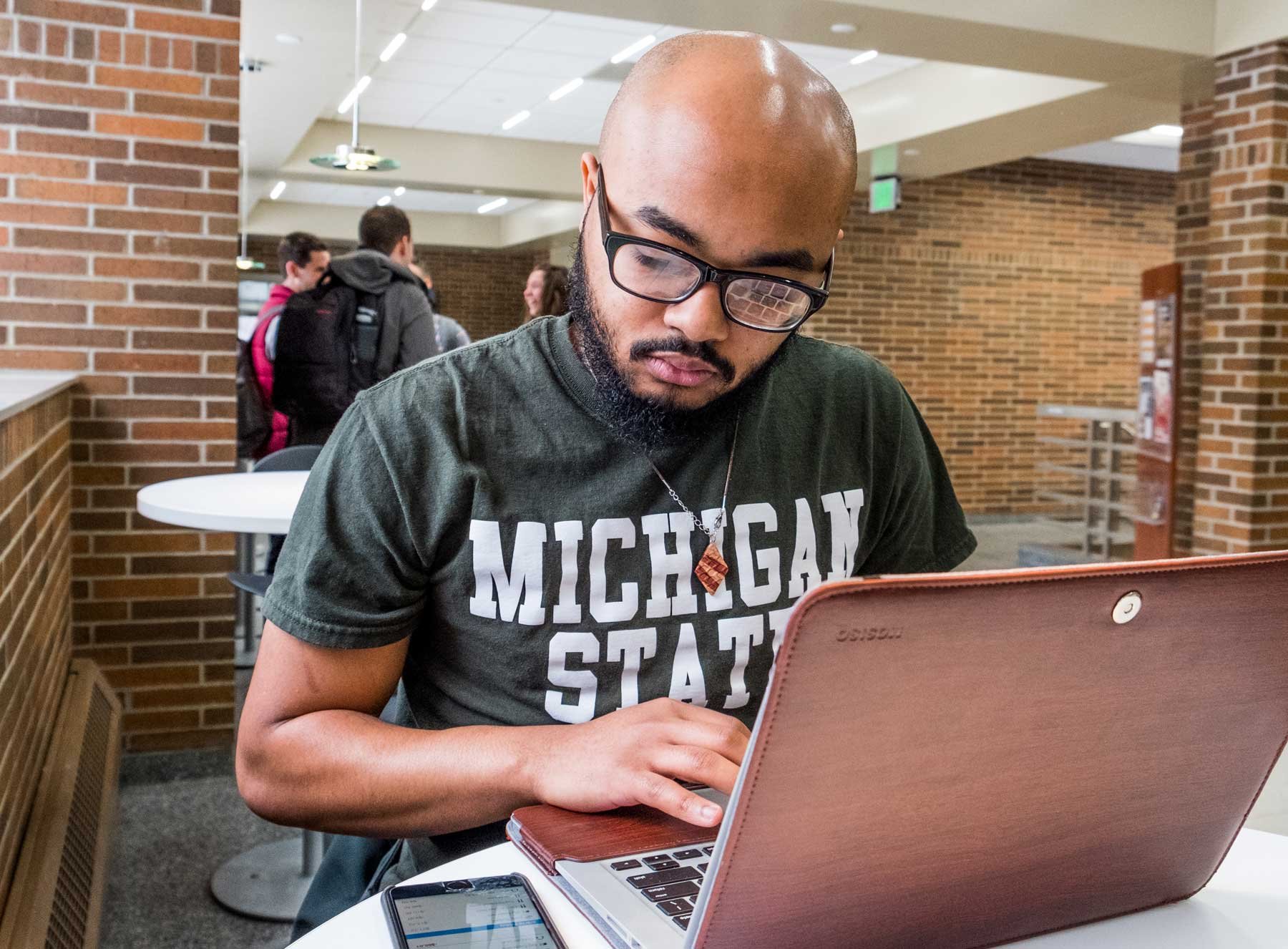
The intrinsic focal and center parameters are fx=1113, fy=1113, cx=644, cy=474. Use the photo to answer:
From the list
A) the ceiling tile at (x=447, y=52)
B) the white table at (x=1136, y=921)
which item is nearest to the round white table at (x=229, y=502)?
the white table at (x=1136, y=921)

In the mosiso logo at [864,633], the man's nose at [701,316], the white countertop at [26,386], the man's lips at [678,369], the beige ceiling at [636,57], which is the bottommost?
the mosiso logo at [864,633]

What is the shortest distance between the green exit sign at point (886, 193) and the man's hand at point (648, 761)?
818 centimetres

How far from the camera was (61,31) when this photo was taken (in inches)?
116

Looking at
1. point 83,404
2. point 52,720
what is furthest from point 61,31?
point 52,720

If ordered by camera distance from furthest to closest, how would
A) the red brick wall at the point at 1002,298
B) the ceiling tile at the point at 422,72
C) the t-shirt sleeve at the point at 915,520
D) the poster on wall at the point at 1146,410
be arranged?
the red brick wall at the point at 1002,298 < the ceiling tile at the point at 422,72 < the poster on wall at the point at 1146,410 < the t-shirt sleeve at the point at 915,520

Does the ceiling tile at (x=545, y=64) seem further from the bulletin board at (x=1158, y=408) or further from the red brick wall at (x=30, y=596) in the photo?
the red brick wall at (x=30, y=596)

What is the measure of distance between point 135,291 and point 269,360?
1143 mm

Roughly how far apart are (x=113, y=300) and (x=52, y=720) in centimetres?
116

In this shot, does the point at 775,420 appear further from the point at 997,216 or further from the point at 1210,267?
the point at 997,216

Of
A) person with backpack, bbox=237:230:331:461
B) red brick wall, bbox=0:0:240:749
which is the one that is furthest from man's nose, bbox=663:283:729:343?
person with backpack, bbox=237:230:331:461

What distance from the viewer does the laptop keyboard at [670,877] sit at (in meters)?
0.70

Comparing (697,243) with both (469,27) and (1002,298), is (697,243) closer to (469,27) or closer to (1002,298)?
(469,27)

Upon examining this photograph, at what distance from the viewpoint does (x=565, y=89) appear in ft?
27.9

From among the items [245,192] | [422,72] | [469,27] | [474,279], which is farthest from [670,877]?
[474,279]
